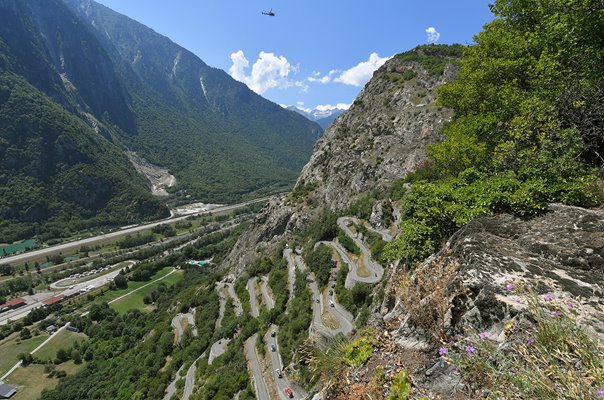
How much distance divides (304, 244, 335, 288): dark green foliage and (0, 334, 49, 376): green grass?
90426 mm

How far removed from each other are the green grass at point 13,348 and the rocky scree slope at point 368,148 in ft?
203

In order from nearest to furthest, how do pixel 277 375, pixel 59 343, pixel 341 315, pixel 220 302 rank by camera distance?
pixel 277 375 → pixel 341 315 → pixel 220 302 → pixel 59 343

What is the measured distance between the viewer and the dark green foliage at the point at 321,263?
Answer: 40.8 meters

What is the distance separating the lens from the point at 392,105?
74.0 meters

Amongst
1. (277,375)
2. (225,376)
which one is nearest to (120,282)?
(225,376)

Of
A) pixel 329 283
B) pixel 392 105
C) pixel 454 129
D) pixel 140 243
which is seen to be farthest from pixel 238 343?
pixel 140 243

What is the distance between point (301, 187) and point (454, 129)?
71.3 metres

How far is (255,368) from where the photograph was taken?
34.3 m

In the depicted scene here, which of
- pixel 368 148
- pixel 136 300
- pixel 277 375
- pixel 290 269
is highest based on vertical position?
pixel 368 148

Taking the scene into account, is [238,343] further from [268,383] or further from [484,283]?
[484,283]

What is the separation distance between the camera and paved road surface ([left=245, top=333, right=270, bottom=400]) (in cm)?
3034

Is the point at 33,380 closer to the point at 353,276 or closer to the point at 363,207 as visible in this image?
the point at 353,276

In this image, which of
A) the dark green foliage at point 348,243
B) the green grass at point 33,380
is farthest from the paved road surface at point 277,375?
the green grass at point 33,380

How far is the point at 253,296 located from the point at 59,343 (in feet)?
250
